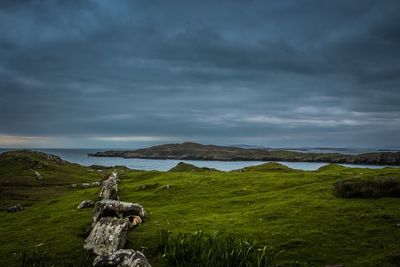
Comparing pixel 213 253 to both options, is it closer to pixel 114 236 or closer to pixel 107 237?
pixel 114 236

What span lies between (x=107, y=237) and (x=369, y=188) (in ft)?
80.8

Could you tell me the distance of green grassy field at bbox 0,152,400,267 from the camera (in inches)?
996

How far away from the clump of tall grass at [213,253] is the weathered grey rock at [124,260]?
2438 mm

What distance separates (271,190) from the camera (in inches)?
1866

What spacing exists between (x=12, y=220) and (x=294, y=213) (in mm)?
34450

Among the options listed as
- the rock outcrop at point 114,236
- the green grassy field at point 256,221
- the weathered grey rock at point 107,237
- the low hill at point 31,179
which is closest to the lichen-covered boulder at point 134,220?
the rock outcrop at point 114,236

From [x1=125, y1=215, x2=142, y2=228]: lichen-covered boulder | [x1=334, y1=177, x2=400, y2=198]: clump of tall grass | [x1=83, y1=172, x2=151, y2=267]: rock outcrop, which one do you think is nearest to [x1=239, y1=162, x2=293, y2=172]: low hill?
[x1=334, y1=177, x2=400, y2=198]: clump of tall grass

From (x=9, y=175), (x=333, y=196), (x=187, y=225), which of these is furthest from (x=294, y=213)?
(x=9, y=175)

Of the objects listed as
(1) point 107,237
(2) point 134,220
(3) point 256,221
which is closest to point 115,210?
(2) point 134,220

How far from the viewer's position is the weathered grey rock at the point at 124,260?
875 inches

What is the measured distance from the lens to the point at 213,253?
23188 millimetres

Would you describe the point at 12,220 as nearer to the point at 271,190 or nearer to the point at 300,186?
the point at 271,190

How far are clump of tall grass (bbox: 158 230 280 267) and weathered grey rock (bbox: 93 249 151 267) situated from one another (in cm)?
244

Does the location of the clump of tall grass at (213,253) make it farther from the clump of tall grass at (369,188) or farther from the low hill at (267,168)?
the low hill at (267,168)
